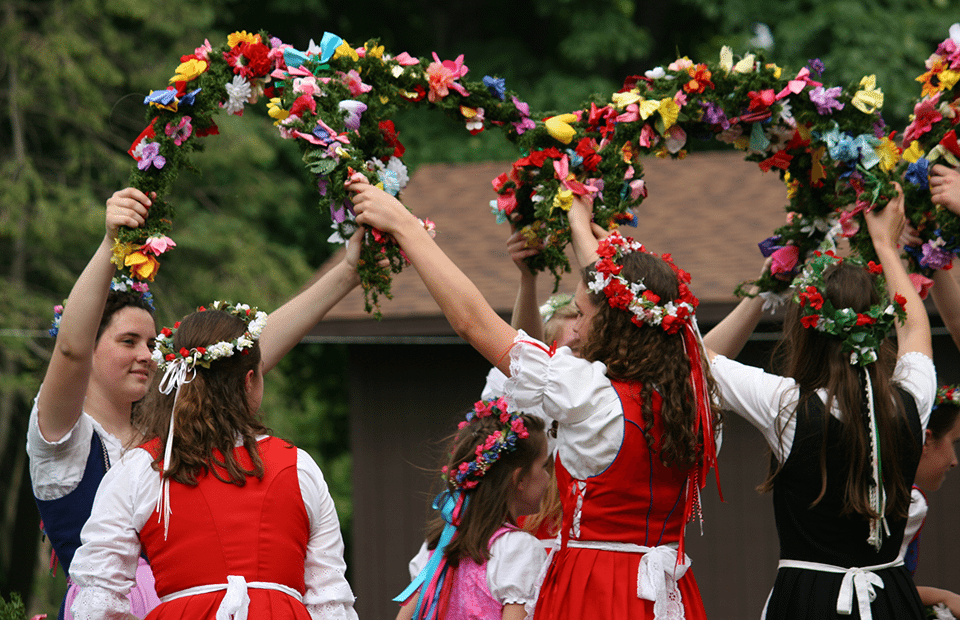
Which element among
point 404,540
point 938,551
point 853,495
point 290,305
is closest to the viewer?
point 853,495

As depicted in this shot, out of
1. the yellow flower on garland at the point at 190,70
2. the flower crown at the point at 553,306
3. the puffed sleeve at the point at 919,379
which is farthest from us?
the flower crown at the point at 553,306

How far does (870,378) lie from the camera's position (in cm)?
284

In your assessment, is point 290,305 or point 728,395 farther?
point 290,305

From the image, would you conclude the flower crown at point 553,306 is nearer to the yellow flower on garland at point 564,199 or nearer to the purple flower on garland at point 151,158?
the yellow flower on garland at point 564,199

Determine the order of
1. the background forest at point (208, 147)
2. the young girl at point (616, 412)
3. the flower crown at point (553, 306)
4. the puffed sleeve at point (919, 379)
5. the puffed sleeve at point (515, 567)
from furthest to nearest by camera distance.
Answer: the background forest at point (208, 147) → the flower crown at point (553, 306) → the puffed sleeve at point (515, 567) → the puffed sleeve at point (919, 379) → the young girl at point (616, 412)

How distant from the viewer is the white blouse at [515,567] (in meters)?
3.17

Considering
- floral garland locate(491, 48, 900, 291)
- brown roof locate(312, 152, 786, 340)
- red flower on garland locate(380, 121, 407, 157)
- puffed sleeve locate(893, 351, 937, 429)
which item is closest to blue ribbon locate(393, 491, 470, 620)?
floral garland locate(491, 48, 900, 291)

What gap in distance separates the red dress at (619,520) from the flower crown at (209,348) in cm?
95

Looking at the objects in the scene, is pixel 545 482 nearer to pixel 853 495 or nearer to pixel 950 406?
pixel 853 495

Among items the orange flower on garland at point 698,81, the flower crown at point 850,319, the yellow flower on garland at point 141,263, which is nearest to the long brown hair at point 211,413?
the yellow flower on garland at point 141,263

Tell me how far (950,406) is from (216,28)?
11496 mm

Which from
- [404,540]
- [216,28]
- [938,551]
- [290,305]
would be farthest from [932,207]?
[216,28]

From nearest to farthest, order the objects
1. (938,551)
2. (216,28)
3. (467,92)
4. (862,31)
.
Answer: (467,92)
(938,551)
(862,31)
(216,28)

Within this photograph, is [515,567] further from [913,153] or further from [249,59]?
[913,153]
